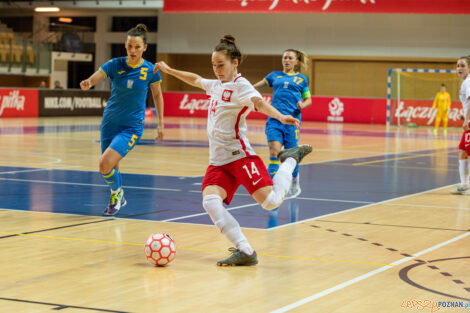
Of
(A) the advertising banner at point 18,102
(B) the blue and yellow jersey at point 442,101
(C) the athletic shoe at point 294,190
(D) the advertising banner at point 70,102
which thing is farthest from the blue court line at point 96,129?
(C) the athletic shoe at point 294,190

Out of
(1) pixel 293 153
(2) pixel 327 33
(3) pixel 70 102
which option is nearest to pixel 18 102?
(3) pixel 70 102

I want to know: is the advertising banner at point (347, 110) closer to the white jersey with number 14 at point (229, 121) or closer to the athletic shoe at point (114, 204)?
the athletic shoe at point (114, 204)

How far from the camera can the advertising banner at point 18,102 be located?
112ft

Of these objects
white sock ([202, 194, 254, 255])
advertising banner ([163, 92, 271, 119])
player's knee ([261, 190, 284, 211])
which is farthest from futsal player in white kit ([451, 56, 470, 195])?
advertising banner ([163, 92, 271, 119])

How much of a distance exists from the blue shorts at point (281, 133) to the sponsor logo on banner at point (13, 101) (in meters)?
24.5

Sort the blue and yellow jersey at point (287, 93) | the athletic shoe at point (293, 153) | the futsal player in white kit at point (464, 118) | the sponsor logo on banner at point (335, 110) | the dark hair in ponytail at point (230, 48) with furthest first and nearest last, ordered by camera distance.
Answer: the sponsor logo on banner at point (335, 110)
the futsal player in white kit at point (464, 118)
the blue and yellow jersey at point (287, 93)
the athletic shoe at point (293, 153)
the dark hair in ponytail at point (230, 48)

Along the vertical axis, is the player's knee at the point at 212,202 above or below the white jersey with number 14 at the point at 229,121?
below

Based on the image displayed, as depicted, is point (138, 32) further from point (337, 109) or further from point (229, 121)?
point (337, 109)

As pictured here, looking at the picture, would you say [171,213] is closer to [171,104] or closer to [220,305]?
[220,305]

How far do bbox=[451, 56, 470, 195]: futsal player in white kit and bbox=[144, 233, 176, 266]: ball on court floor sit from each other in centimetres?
702

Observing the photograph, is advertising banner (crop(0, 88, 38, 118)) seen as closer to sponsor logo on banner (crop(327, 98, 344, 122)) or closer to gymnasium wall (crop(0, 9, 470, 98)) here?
gymnasium wall (crop(0, 9, 470, 98))

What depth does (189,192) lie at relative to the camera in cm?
1220

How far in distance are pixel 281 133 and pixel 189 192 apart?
1.72 meters

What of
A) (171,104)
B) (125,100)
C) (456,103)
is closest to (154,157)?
(125,100)
